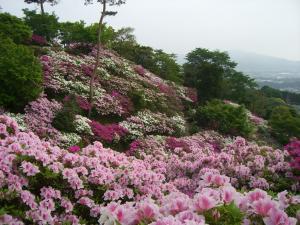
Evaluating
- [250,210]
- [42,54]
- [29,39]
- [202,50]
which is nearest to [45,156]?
[250,210]

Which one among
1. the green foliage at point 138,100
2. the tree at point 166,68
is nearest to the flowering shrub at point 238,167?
the green foliage at point 138,100

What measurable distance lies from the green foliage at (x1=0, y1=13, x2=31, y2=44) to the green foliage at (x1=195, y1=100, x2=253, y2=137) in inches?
499

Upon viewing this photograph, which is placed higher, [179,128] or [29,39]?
[29,39]

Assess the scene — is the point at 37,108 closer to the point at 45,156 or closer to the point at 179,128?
the point at 179,128

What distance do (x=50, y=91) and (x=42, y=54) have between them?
464 cm

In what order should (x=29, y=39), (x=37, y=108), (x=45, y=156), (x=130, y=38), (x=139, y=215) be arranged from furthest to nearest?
1. (x=130, y=38)
2. (x=29, y=39)
3. (x=37, y=108)
4. (x=45, y=156)
5. (x=139, y=215)

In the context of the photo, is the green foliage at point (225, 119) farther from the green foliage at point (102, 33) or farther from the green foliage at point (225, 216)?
the green foliage at point (225, 216)

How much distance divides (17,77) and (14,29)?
34.3ft

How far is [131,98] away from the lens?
74.5ft

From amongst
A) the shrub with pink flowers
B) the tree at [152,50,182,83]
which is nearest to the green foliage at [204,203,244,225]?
the shrub with pink flowers

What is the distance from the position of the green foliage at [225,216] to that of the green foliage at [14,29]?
23714mm

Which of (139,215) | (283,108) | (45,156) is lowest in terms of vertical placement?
(283,108)

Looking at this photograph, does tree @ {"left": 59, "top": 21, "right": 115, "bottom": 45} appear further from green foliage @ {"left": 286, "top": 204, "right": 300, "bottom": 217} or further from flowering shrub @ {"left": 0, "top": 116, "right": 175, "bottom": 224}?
green foliage @ {"left": 286, "top": 204, "right": 300, "bottom": 217}

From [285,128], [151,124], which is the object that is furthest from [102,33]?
[285,128]
